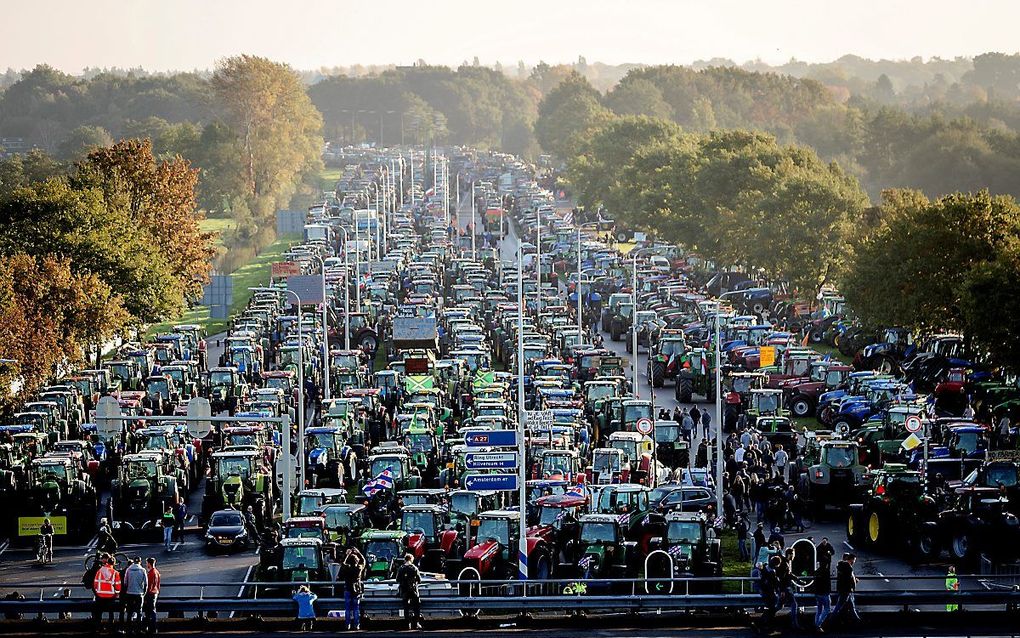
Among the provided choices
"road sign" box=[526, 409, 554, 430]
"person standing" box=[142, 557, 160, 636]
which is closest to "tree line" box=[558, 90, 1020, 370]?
"road sign" box=[526, 409, 554, 430]

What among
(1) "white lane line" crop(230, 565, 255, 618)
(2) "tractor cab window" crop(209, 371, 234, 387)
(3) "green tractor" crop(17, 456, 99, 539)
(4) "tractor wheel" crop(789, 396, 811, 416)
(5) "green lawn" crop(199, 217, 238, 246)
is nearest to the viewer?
(1) "white lane line" crop(230, 565, 255, 618)

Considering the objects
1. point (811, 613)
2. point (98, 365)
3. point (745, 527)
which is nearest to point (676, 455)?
point (745, 527)

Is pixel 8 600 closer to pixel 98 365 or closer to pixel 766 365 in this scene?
pixel 766 365

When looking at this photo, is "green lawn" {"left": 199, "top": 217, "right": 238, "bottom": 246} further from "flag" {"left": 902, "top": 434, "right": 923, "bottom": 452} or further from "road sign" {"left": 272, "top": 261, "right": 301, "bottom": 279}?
"flag" {"left": 902, "top": 434, "right": 923, "bottom": 452}

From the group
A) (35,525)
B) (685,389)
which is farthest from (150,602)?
(685,389)

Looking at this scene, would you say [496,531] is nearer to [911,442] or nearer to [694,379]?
[911,442]
